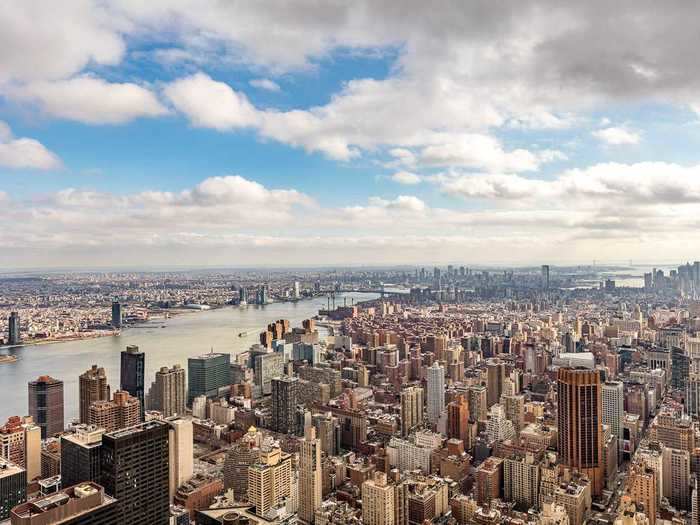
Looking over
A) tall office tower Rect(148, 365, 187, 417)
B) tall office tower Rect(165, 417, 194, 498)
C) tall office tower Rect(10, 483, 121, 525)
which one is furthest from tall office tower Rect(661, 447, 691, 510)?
tall office tower Rect(148, 365, 187, 417)

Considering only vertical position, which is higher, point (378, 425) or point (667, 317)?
point (667, 317)

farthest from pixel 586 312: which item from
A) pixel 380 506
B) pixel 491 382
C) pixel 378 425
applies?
pixel 380 506

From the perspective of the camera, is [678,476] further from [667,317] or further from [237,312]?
[237,312]

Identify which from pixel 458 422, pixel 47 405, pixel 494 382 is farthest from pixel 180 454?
pixel 494 382

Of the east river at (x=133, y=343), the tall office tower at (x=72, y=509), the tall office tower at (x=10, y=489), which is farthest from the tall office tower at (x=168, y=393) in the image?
the tall office tower at (x=72, y=509)

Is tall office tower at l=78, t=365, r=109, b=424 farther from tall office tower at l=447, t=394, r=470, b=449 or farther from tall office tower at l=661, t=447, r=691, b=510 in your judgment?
tall office tower at l=661, t=447, r=691, b=510

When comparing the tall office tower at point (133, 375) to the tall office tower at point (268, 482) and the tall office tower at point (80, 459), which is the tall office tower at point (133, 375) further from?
the tall office tower at point (80, 459)
